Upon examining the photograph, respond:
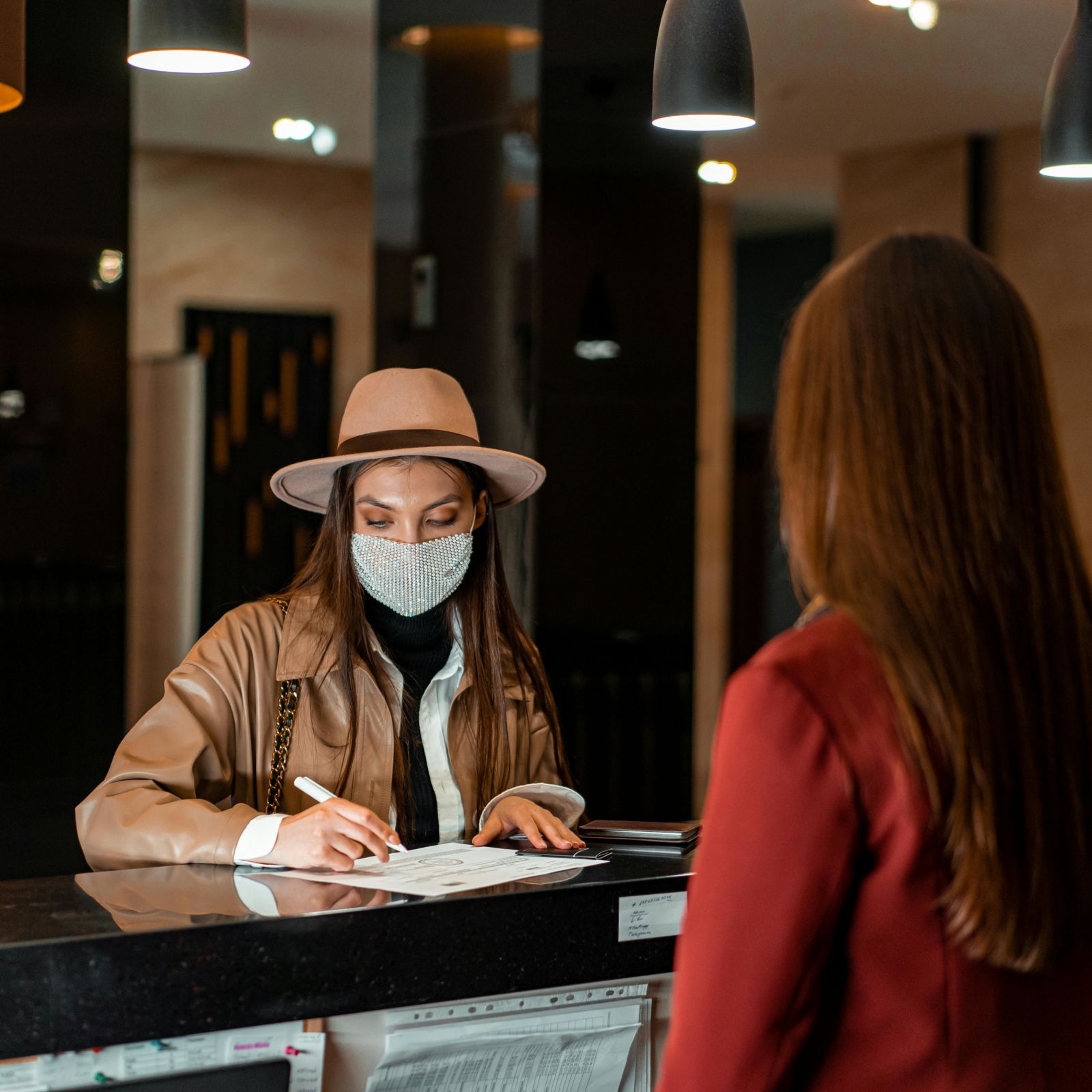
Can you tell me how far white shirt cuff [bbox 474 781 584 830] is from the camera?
223 centimetres

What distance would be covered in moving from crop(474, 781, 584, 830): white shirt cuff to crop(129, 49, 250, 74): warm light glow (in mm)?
1260

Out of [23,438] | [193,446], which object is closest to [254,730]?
[23,438]

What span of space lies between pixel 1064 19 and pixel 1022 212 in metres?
2.24

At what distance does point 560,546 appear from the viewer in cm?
482

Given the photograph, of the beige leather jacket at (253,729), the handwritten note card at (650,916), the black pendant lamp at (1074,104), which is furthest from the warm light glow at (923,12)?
the handwritten note card at (650,916)

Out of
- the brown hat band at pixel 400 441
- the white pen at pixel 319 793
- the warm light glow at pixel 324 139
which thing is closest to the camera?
the white pen at pixel 319 793

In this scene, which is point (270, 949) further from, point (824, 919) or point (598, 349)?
point (598, 349)

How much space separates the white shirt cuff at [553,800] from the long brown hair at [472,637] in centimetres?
20

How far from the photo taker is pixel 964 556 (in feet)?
3.71

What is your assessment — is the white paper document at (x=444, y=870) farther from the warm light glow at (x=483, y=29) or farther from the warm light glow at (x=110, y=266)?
the warm light glow at (x=483, y=29)

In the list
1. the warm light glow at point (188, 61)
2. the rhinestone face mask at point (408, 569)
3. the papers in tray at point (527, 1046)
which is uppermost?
the warm light glow at point (188, 61)

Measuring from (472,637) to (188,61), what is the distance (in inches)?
42.5

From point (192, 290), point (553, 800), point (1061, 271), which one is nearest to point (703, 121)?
point (553, 800)

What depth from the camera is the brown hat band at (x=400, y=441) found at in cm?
245
